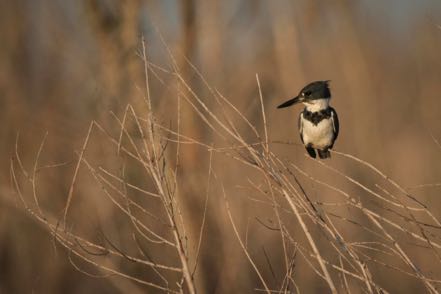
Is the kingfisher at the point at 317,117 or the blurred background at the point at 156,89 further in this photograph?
the blurred background at the point at 156,89

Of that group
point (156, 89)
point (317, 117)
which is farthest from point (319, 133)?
point (156, 89)

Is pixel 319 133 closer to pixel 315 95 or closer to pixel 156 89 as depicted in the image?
pixel 315 95

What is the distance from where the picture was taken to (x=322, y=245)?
6.21 meters

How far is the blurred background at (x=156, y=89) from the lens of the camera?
15.5 ft

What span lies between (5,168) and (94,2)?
5.92 feet

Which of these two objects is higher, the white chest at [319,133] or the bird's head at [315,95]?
the bird's head at [315,95]

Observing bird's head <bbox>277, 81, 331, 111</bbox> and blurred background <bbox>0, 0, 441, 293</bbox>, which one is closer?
bird's head <bbox>277, 81, 331, 111</bbox>

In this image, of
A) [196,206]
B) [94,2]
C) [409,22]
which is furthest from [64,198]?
[409,22]

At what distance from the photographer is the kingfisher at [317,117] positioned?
3826mm

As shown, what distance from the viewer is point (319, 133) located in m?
3.86

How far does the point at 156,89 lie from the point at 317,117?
1446mm

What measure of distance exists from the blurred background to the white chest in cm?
18

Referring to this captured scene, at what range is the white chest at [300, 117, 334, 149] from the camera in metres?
3.86

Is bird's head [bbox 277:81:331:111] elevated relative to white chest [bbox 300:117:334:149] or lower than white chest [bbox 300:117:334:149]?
elevated
